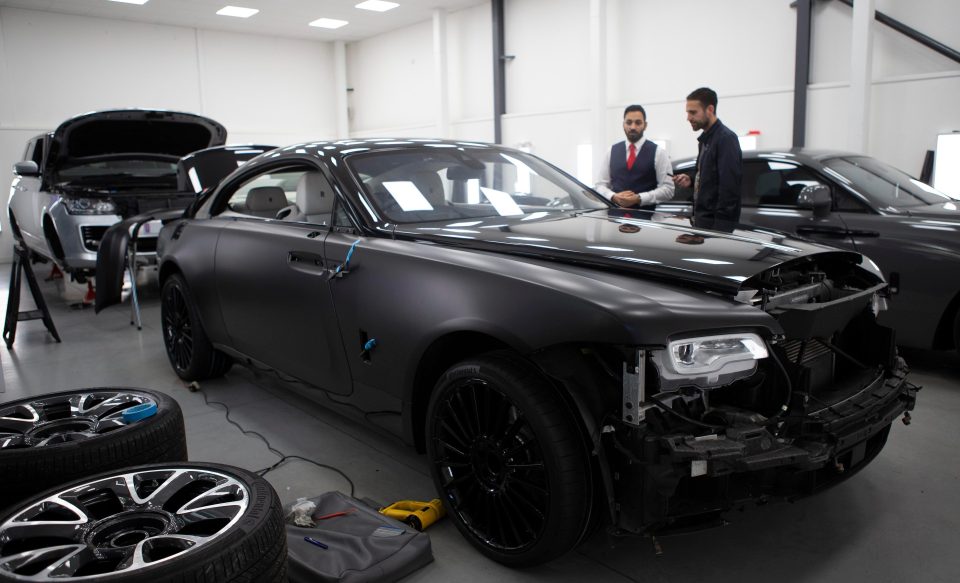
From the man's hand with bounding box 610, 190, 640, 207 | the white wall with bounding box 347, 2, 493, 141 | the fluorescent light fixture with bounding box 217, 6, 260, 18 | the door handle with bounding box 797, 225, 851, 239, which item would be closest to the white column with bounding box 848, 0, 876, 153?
the door handle with bounding box 797, 225, 851, 239

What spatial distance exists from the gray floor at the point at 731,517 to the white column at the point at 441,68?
33.2ft

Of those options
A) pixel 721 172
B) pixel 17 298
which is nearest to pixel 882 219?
pixel 721 172

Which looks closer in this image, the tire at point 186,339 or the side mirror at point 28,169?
the tire at point 186,339

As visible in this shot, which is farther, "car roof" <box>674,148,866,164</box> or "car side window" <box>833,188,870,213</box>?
"car roof" <box>674,148,866,164</box>

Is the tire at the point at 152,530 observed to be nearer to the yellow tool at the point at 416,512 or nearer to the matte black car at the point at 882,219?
the yellow tool at the point at 416,512

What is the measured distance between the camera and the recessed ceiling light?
553 inches

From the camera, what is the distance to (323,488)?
8.93ft

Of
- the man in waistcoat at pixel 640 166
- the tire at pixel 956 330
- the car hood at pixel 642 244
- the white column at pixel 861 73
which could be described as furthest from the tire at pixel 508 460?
the white column at pixel 861 73

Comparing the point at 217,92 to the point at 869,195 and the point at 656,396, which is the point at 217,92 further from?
the point at 656,396

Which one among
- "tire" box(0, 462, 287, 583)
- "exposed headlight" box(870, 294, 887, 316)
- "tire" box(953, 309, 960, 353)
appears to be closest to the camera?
"tire" box(0, 462, 287, 583)

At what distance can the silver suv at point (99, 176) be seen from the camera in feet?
21.0

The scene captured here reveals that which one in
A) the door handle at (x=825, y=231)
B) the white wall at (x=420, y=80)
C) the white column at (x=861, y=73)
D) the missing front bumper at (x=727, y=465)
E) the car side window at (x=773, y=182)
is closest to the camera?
the missing front bumper at (x=727, y=465)

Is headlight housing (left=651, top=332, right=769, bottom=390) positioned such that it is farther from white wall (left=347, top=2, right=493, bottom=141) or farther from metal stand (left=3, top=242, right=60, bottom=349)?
white wall (left=347, top=2, right=493, bottom=141)

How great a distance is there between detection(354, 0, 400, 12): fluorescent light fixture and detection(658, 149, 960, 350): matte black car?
9.67m
